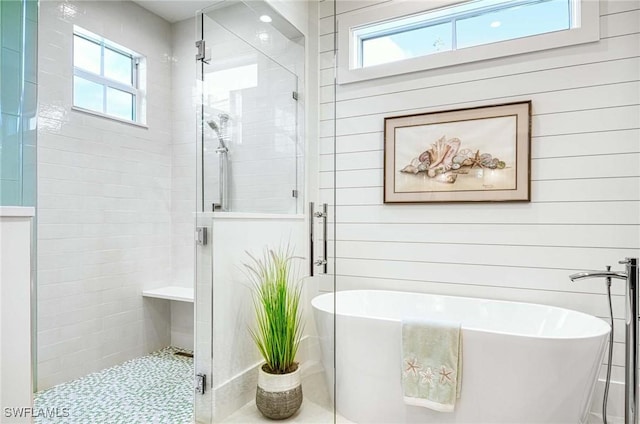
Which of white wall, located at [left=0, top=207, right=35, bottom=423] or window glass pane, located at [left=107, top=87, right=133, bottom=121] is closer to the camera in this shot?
white wall, located at [left=0, top=207, right=35, bottom=423]

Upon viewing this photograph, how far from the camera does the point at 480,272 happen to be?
2.60 metres

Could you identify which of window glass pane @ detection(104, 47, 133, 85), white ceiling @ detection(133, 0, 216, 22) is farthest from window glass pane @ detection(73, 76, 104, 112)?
white ceiling @ detection(133, 0, 216, 22)

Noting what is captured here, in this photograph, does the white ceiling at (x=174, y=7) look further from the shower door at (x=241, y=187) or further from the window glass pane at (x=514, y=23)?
the window glass pane at (x=514, y=23)

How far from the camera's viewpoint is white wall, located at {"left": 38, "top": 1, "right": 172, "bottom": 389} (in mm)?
2506

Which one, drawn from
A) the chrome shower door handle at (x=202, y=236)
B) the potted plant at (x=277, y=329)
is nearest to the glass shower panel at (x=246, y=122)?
the chrome shower door handle at (x=202, y=236)

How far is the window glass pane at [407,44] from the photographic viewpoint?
278cm

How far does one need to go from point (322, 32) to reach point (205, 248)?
1442 millimetres

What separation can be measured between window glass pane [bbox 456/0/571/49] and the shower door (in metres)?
1.15

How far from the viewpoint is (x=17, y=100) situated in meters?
1.74

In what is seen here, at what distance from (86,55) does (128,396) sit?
230 cm

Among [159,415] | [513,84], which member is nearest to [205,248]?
[159,415]

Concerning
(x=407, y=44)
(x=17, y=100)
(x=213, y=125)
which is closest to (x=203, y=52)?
(x=213, y=125)

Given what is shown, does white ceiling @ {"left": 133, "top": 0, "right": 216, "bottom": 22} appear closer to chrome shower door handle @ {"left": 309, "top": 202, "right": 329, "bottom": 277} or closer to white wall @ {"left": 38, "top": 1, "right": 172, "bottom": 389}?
white wall @ {"left": 38, "top": 1, "right": 172, "bottom": 389}

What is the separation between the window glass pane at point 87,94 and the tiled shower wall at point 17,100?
2.17 feet
